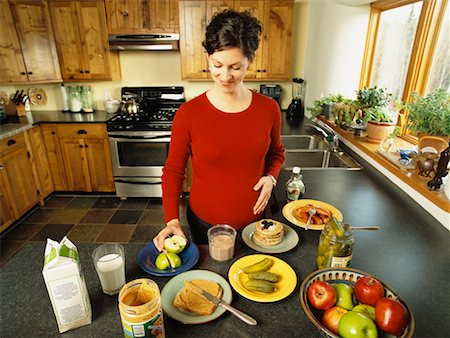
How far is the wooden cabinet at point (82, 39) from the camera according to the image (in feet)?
10.0

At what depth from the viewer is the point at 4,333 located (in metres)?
0.74

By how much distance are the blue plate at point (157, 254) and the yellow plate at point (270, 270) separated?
14 cm

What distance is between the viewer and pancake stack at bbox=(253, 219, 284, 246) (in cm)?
106

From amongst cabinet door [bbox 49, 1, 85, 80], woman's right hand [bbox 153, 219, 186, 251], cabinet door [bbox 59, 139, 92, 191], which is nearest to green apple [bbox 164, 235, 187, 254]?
woman's right hand [bbox 153, 219, 186, 251]

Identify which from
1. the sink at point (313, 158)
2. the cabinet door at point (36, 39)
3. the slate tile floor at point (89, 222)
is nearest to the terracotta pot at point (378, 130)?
the sink at point (313, 158)

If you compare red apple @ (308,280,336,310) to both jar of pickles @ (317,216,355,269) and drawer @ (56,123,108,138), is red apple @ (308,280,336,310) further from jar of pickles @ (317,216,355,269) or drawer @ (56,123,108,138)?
drawer @ (56,123,108,138)

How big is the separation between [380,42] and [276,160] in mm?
1718

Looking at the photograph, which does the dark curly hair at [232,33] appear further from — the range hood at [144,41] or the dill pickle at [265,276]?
the range hood at [144,41]

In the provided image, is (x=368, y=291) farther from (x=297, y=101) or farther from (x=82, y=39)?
(x=82, y=39)

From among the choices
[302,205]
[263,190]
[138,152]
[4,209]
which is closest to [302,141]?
[302,205]

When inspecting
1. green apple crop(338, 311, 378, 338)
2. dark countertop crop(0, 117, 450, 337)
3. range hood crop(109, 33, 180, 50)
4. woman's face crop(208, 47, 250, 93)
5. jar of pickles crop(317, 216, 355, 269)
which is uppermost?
range hood crop(109, 33, 180, 50)

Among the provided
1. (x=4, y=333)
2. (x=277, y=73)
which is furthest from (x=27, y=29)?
(x=4, y=333)

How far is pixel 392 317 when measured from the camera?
66 centimetres

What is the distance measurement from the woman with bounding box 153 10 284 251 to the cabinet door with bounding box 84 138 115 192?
7.29ft
